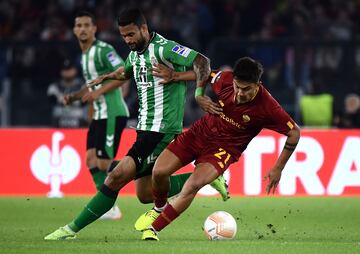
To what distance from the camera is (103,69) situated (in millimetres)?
13258

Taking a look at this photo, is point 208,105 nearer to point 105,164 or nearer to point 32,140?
point 105,164

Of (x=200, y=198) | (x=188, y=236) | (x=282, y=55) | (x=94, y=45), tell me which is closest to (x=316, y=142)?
(x=200, y=198)

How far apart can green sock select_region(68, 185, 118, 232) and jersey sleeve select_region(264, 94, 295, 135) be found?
1614 millimetres

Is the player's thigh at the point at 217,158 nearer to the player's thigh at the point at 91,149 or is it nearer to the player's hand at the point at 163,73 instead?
the player's hand at the point at 163,73

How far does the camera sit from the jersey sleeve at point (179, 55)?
10547 millimetres

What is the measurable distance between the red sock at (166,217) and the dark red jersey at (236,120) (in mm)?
755

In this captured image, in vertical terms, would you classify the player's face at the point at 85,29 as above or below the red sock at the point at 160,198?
above

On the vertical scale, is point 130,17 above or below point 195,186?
above

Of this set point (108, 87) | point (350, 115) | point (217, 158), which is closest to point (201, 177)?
point (217, 158)

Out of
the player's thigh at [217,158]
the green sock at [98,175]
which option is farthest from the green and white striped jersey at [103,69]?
the player's thigh at [217,158]

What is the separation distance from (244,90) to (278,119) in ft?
1.40

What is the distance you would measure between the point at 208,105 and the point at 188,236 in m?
1.45

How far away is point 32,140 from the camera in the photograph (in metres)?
16.9

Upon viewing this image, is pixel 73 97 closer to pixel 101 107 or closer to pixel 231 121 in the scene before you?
pixel 101 107
